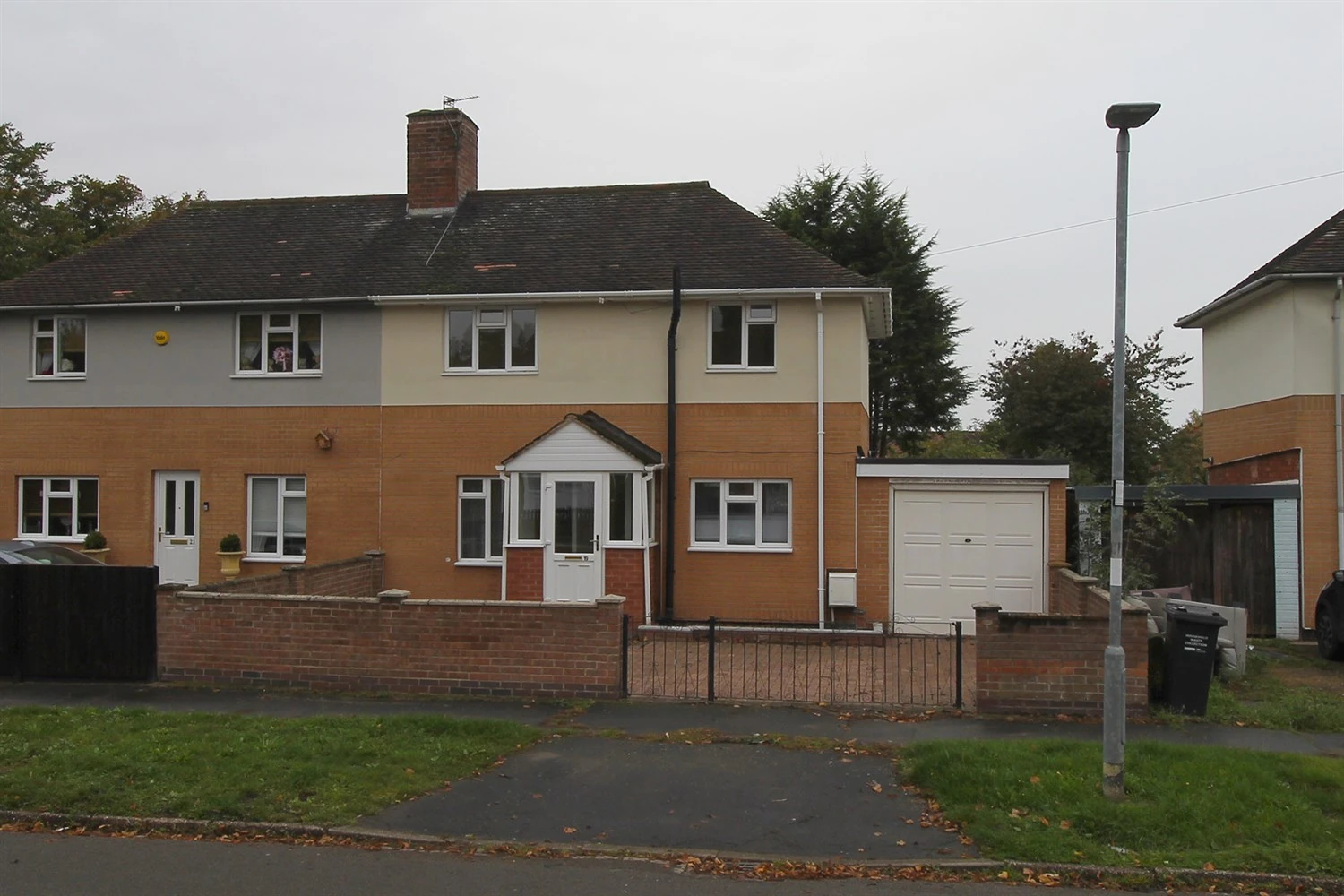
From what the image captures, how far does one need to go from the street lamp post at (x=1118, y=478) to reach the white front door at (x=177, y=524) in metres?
16.2

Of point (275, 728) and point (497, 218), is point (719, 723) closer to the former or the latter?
point (275, 728)

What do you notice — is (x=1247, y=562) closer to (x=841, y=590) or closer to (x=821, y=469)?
(x=841, y=590)

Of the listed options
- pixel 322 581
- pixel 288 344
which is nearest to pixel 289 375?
pixel 288 344

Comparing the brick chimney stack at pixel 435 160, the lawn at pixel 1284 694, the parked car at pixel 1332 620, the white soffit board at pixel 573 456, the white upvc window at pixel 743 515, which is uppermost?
the brick chimney stack at pixel 435 160

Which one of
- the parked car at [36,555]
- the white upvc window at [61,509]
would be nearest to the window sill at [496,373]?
the parked car at [36,555]

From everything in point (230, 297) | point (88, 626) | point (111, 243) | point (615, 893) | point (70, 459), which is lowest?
point (615, 893)

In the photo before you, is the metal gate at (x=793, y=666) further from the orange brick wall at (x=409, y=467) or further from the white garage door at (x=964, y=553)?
the orange brick wall at (x=409, y=467)

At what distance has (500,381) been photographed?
18906mm

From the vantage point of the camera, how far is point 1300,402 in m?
18.1

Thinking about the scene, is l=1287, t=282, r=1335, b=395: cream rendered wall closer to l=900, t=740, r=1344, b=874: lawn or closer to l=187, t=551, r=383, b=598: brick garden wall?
l=900, t=740, r=1344, b=874: lawn

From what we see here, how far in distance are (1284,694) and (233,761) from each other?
10399mm

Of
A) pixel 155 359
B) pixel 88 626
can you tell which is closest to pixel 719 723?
pixel 88 626

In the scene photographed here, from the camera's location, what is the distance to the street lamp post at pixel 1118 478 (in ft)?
25.4

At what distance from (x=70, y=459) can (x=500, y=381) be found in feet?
26.0
